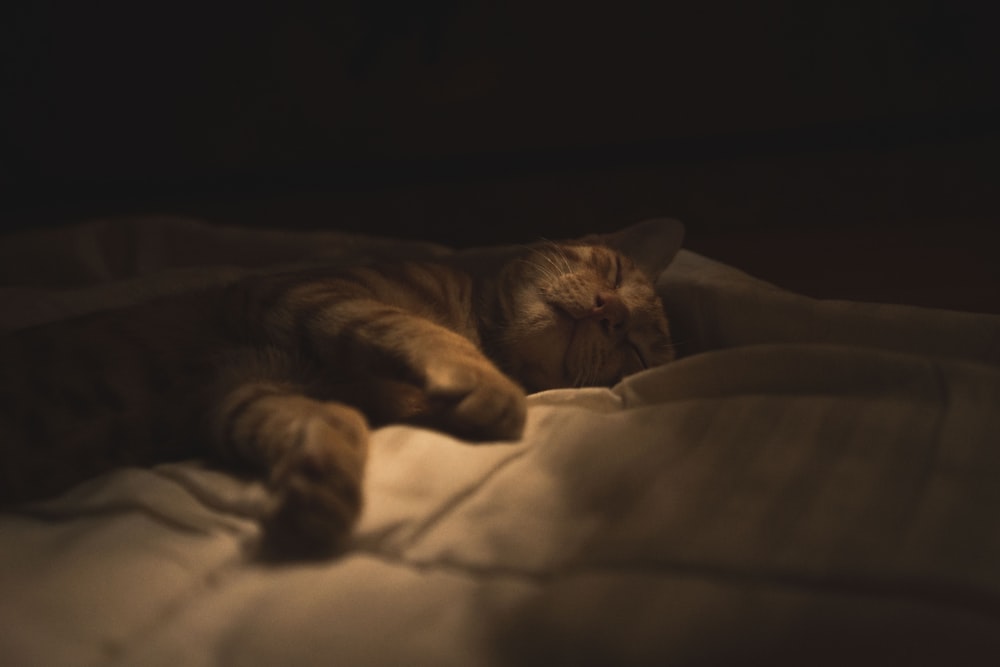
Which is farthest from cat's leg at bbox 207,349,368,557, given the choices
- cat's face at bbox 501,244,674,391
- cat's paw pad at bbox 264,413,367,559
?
cat's face at bbox 501,244,674,391

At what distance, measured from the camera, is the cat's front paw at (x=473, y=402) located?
3.22 ft

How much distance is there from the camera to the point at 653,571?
676mm

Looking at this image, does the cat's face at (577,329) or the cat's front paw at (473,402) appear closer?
the cat's front paw at (473,402)

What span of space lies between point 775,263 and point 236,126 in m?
2.43

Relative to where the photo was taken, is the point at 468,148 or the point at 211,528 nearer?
the point at 211,528

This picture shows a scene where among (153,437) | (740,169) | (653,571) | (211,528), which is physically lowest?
(153,437)

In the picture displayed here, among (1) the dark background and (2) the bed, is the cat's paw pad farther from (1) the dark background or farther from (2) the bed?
(1) the dark background

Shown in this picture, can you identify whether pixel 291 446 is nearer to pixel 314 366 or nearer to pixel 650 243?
pixel 314 366

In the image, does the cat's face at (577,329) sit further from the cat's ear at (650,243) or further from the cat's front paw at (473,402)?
the cat's front paw at (473,402)

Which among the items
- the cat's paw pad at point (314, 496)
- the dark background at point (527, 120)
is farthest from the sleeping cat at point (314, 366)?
the dark background at point (527, 120)

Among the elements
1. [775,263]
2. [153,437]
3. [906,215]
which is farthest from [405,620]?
[906,215]

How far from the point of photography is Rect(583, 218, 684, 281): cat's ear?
5.75 feet

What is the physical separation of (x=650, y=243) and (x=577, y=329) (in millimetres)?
443

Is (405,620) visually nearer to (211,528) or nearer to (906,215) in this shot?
(211,528)
